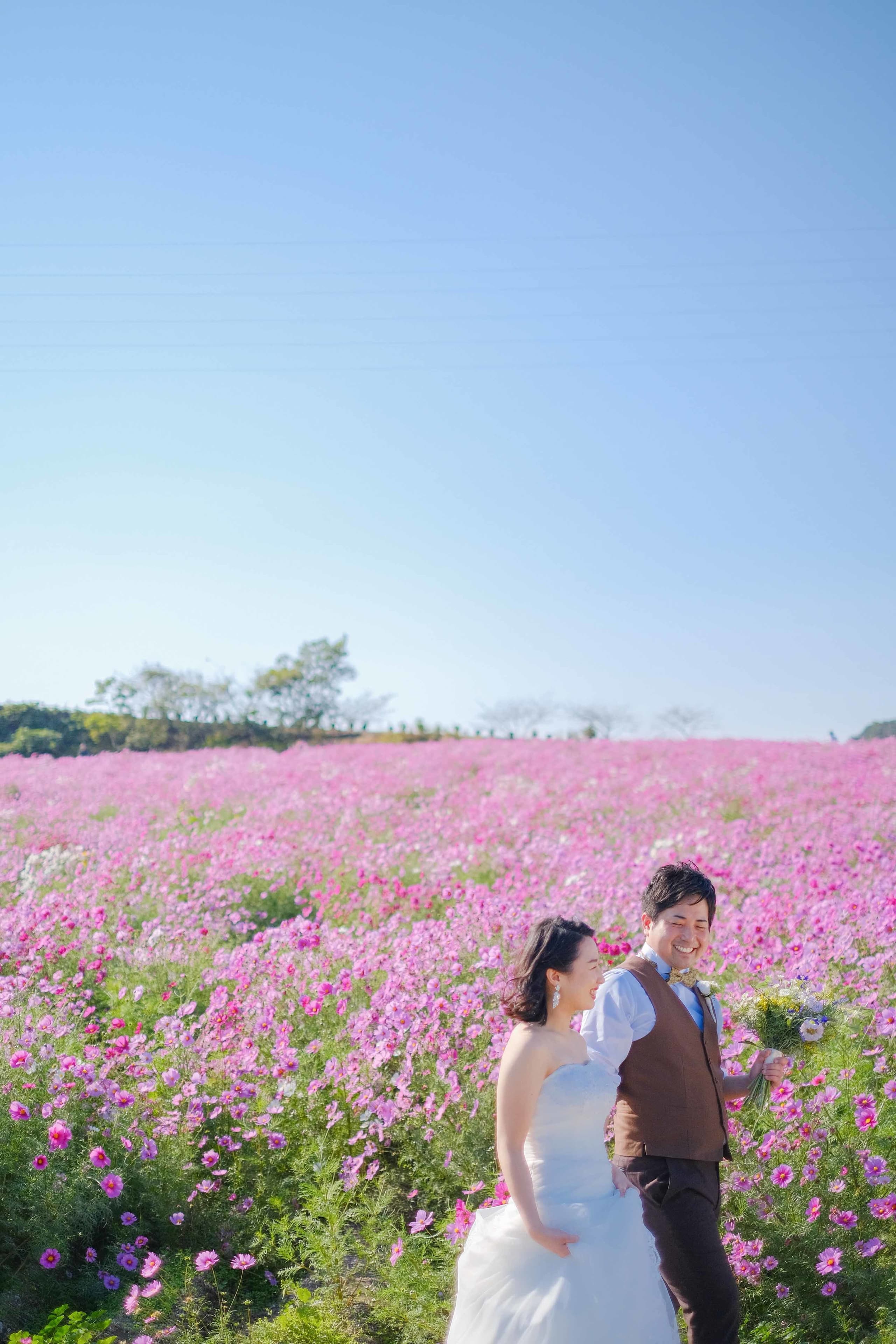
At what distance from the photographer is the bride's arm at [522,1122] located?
241 centimetres

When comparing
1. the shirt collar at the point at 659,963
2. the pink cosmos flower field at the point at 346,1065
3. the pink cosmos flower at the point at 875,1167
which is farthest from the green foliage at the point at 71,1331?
the pink cosmos flower at the point at 875,1167

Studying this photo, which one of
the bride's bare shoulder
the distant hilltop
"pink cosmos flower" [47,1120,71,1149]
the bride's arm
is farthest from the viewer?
the distant hilltop

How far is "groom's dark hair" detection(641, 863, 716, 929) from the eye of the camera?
9.75 ft

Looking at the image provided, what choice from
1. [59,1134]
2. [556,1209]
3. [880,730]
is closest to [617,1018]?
[556,1209]

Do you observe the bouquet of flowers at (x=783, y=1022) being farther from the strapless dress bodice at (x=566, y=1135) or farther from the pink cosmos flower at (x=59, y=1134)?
the pink cosmos flower at (x=59, y=1134)

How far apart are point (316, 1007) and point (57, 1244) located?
1.44 metres

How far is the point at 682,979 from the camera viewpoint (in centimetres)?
308

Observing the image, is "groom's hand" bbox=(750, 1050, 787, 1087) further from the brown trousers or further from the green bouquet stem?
the brown trousers

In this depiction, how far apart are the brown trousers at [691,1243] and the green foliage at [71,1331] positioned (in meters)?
1.82

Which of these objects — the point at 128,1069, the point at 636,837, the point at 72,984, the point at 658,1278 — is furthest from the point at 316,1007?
the point at 636,837

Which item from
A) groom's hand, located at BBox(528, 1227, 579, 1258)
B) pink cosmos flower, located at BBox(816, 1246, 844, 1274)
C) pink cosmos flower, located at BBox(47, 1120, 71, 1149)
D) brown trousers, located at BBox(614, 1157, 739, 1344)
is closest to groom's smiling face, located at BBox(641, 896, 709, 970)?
brown trousers, located at BBox(614, 1157, 739, 1344)

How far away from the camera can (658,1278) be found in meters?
2.56

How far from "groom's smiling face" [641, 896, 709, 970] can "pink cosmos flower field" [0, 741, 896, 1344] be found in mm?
418

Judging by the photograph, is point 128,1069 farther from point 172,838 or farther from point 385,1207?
point 172,838
